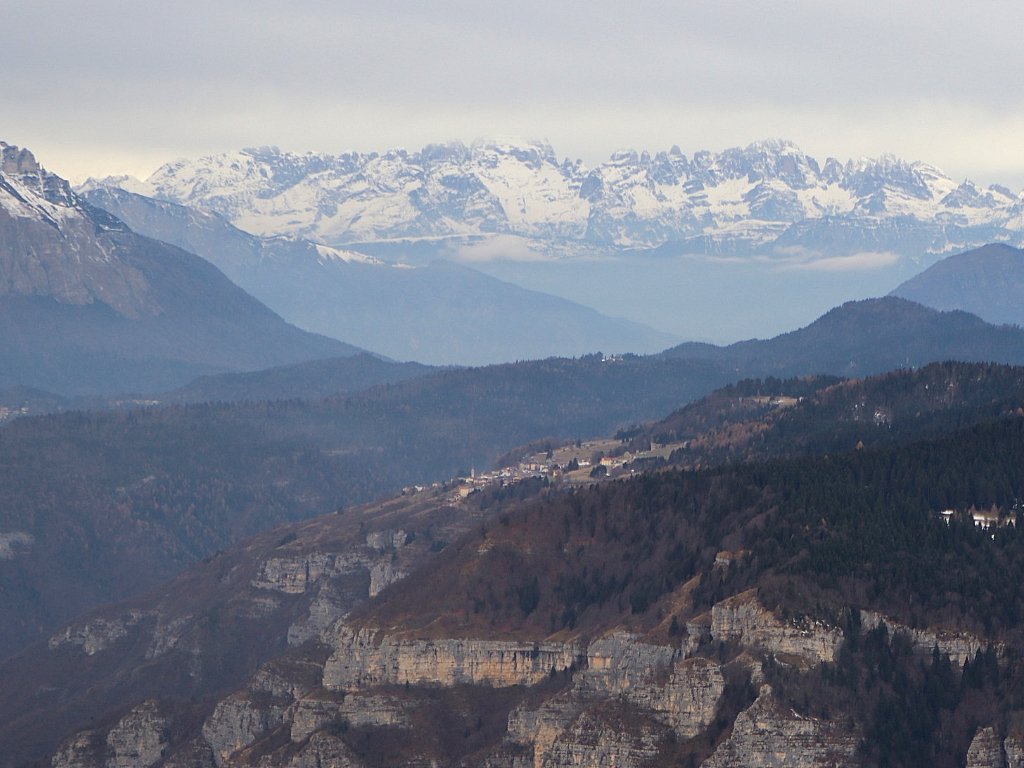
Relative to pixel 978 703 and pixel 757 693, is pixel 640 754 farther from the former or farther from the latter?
pixel 978 703

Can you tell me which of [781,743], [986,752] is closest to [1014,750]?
[986,752]

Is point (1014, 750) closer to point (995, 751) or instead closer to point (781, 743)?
point (995, 751)

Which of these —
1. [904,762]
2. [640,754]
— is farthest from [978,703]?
[640,754]

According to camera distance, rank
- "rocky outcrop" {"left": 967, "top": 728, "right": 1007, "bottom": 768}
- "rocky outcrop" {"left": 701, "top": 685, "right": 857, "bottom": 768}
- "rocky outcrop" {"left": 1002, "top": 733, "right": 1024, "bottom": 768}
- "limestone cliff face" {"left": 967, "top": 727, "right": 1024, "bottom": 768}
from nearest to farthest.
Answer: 1. "rocky outcrop" {"left": 1002, "top": 733, "right": 1024, "bottom": 768}
2. "limestone cliff face" {"left": 967, "top": 727, "right": 1024, "bottom": 768}
3. "rocky outcrop" {"left": 967, "top": 728, "right": 1007, "bottom": 768}
4. "rocky outcrop" {"left": 701, "top": 685, "right": 857, "bottom": 768}

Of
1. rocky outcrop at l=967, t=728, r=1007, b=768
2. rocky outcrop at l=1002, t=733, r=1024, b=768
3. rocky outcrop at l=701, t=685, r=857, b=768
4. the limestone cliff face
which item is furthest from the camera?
rocky outcrop at l=701, t=685, r=857, b=768

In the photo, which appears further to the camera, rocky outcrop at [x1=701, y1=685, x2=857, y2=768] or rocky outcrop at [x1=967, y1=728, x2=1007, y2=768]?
rocky outcrop at [x1=701, y1=685, x2=857, y2=768]

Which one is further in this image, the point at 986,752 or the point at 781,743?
the point at 781,743

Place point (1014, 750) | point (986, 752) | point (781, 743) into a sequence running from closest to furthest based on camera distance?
point (1014, 750), point (986, 752), point (781, 743)

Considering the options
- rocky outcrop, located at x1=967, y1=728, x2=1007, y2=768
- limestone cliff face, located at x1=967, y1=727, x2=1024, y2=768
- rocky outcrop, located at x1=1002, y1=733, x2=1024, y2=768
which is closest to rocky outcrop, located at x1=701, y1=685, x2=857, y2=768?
rocky outcrop, located at x1=967, y1=728, x2=1007, y2=768

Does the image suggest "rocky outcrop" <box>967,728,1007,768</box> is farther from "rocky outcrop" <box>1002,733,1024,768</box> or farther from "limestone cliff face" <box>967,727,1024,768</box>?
"rocky outcrop" <box>1002,733,1024,768</box>
